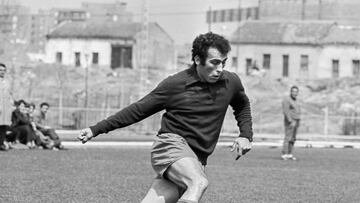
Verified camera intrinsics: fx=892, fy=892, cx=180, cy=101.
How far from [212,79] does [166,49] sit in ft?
304

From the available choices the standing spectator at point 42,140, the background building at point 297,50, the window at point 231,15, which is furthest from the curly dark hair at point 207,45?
the window at point 231,15

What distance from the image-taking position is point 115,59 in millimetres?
98062

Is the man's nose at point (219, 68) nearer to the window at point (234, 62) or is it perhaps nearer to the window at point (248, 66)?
the window at point (248, 66)

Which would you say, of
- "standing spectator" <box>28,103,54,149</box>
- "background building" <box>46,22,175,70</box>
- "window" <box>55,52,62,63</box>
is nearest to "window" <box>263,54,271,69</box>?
"background building" <box>46,22,175,70</box>

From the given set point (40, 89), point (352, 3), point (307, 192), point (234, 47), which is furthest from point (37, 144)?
point (352, 3)

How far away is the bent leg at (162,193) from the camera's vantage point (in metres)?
6.55

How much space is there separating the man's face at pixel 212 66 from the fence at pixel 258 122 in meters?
40.3

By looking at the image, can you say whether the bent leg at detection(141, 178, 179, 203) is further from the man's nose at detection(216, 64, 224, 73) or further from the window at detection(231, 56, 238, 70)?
the window at detection(231, 56, 238, 70)

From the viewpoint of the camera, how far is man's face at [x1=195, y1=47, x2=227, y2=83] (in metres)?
6.74

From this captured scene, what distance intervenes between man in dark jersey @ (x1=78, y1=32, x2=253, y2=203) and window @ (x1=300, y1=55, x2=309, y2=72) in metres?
83.4

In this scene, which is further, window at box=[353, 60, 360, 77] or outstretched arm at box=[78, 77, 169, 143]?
window at box=[353, 60, 360, 77]

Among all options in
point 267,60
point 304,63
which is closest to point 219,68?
point 304,63

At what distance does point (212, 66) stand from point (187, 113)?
1.37ft

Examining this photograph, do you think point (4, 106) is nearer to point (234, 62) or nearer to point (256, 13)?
point (234, 62)
